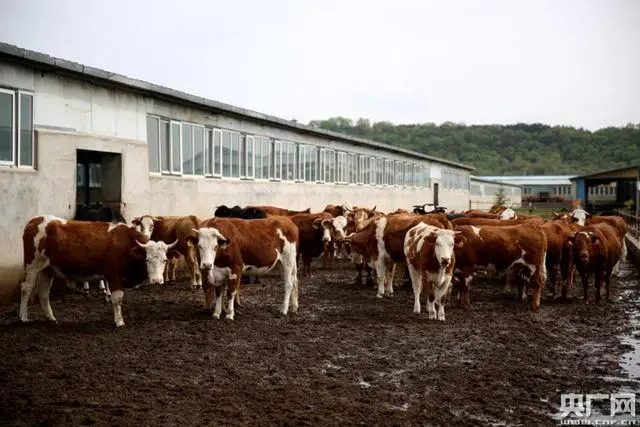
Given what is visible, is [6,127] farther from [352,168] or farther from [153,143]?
[352,168]

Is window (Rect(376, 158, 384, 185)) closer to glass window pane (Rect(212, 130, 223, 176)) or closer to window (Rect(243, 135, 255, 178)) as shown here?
window (Rect(243, 135, 255, 178))

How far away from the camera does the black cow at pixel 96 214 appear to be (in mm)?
14547

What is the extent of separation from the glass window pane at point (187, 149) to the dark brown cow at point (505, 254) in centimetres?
959

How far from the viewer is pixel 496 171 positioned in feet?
482

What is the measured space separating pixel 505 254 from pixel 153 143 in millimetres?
9900

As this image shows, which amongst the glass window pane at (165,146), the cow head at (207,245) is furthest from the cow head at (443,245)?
the glass window pane at (165,146)

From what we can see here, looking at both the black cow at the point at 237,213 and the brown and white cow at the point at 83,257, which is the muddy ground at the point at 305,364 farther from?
the black cow at the point at 237,213

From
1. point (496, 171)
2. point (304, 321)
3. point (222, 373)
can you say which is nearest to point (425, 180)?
point (304, 321)

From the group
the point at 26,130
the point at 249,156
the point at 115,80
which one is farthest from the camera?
the point at 249,156

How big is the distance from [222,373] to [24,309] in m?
4.58

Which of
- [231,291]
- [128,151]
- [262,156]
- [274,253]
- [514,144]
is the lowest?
[231,291]

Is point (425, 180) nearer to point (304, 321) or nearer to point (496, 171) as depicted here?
point (304, 321)

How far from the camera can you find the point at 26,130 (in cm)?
1318

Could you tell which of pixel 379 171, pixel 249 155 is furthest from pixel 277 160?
pixel 379 171
